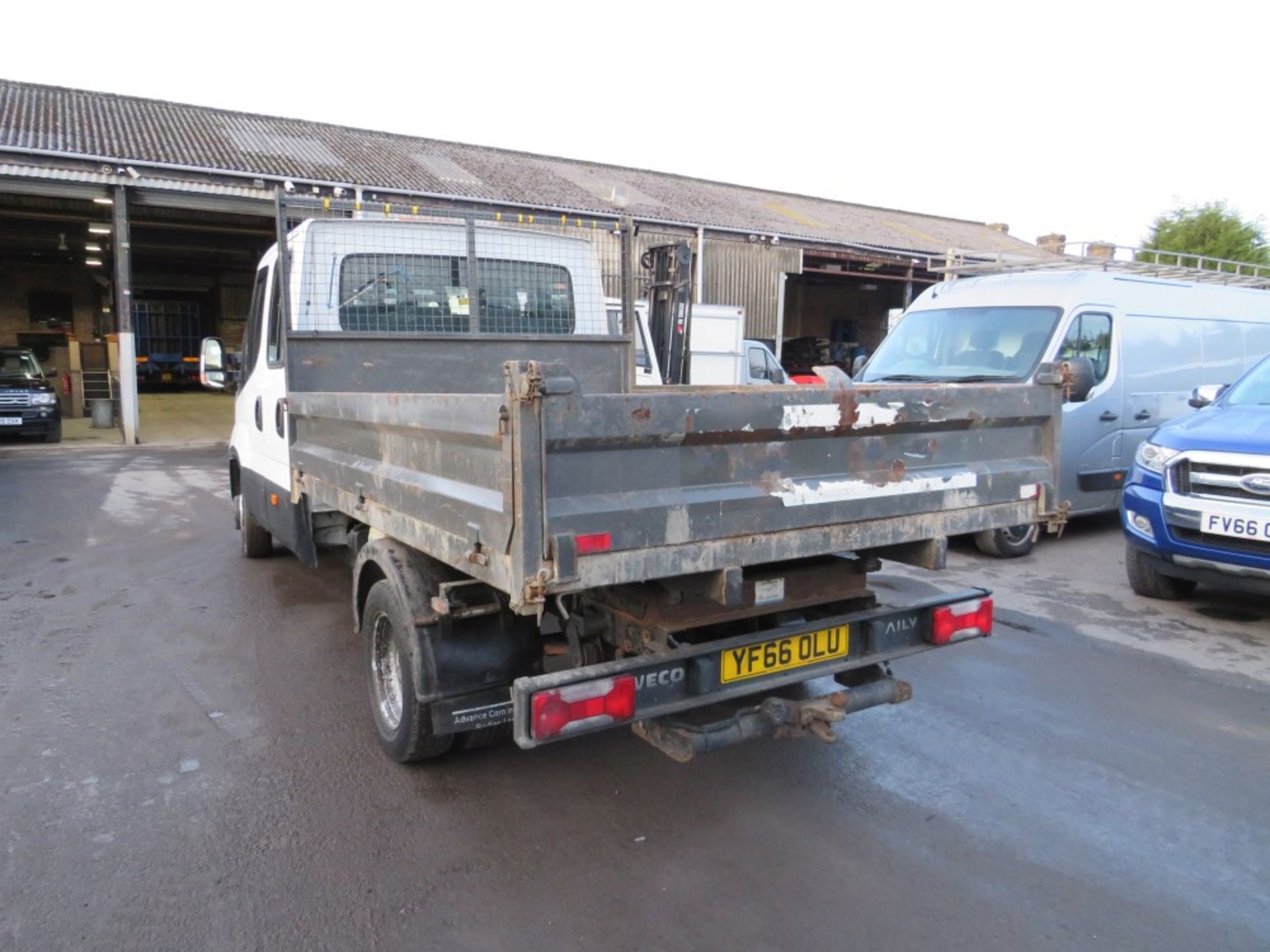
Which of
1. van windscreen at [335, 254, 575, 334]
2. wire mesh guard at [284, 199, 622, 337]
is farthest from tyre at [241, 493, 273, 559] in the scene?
van windscreen at [335, 254, 575, 334]

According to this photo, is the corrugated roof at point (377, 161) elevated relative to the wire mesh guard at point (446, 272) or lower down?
elevated

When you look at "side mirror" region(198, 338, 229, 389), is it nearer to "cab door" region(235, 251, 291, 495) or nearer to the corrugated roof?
"cab door" region(235, 251, 291, 495)

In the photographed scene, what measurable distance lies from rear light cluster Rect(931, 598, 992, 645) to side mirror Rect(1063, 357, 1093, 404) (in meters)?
4.14

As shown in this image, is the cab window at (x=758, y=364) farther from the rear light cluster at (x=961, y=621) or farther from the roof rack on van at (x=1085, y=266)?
the rear light cluster at (x=961, y=621)

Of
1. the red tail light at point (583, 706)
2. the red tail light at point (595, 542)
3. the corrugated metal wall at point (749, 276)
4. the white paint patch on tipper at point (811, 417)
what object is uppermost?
the corrugated metal wall at point (749, 276)

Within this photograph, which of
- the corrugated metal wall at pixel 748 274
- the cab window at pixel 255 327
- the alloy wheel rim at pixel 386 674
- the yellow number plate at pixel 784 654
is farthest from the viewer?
the corrugated metal wall at pixel 748 274

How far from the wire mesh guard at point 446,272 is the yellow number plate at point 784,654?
9.41ft

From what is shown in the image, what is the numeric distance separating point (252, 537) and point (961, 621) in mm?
5840

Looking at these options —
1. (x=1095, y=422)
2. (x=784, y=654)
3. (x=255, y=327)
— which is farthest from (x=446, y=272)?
(x=1095, y=422)

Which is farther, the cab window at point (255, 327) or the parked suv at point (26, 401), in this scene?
the parked suv at point (26, 401)

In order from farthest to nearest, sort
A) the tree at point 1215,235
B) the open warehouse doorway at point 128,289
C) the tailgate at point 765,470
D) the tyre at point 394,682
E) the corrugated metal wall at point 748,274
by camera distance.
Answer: the tree at point 1215,235 < the corrugated metal wall at point 748,274 < the open warehouse doorway at point 128,289 < the tyre at point 394,682 < the tailgate at point 765,470

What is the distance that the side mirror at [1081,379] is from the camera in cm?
732

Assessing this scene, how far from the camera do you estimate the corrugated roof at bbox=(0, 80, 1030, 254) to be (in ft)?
56.3

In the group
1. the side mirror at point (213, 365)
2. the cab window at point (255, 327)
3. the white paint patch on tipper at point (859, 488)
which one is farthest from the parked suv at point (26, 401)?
the white paint patch on tipper at point (859, 488)
